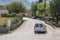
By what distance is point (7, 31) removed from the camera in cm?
3922

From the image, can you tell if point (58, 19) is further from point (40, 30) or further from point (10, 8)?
point (10, 8)

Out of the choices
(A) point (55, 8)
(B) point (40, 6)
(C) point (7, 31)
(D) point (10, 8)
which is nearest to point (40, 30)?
(C) point (7, 31)

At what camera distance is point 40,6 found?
108 meters

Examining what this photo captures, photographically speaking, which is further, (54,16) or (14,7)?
(14,7)

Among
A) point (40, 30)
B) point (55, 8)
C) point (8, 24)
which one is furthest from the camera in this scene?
point (55, 8)

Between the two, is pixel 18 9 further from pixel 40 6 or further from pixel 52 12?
pixel 52 12

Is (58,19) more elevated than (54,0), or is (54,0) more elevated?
(54,0)

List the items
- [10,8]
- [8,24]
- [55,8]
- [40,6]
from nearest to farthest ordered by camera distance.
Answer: [8,24] → [55,8] → [40,6] → [10,8]

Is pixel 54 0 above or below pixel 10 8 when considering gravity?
above

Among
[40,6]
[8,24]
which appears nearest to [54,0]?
[8,24]

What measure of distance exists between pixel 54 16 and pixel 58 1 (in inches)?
184

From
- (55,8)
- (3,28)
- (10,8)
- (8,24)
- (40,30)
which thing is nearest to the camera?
(40,30)

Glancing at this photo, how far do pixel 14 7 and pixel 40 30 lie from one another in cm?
9181

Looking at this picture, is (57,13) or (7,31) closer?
(7,31)
